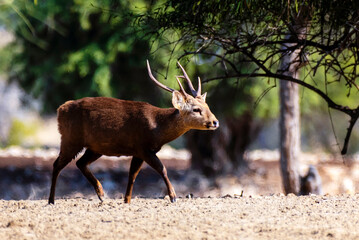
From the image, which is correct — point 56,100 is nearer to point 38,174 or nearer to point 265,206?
point 38,174

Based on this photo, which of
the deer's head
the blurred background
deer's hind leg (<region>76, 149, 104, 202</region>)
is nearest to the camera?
the deer's head

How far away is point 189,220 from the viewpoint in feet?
18.6

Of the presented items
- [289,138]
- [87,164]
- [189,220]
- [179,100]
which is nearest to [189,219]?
[189,220]

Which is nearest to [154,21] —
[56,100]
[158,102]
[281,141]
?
[281,141]

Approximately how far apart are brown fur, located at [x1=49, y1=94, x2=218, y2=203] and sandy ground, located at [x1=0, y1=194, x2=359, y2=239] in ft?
2.35

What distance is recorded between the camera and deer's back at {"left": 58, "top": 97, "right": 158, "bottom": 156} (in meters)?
7.25

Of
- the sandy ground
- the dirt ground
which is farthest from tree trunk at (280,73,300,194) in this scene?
the sandy ground

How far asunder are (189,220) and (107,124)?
208 cm

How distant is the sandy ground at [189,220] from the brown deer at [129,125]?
71 centimetres

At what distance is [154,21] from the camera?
768cm

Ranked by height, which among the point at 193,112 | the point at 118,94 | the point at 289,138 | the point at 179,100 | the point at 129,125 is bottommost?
the point at 129,125

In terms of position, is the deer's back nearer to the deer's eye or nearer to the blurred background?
the deer's eye

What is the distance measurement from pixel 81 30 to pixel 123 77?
1580 mm

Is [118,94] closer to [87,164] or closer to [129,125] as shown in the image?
[87,164]
